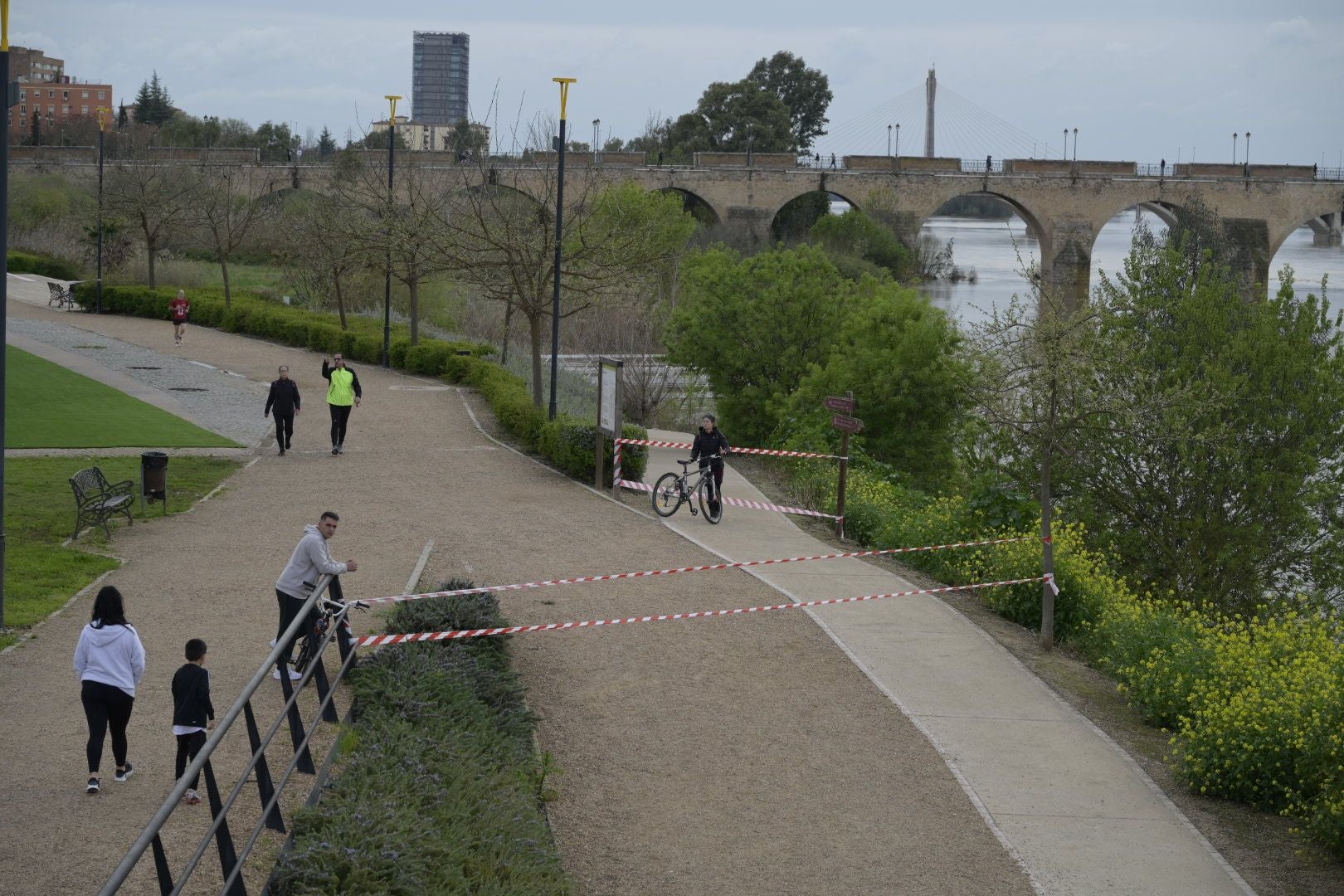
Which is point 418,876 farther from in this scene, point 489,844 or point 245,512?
point 245,512

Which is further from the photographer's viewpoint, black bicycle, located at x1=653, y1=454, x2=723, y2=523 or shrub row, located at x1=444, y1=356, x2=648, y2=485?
shrub row, located at x1=444, y1=356, x2=648, y2=485

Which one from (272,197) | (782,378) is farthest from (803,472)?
(272,197)

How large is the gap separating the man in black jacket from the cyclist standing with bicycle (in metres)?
6.53

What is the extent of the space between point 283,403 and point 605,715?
11608mm

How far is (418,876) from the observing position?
6375 millimetres

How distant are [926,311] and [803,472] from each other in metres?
4.91

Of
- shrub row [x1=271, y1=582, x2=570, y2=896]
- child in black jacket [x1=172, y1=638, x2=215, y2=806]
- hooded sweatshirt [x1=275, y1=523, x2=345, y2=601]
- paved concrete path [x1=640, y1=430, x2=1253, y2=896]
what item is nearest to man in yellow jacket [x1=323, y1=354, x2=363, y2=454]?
paved concrete path [x1=640, y1=430, x2=1253, y2=896]

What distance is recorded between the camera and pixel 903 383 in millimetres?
23656

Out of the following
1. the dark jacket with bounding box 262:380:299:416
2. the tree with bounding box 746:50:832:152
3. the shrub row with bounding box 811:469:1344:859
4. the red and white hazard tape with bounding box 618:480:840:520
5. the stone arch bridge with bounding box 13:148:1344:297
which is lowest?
the shrub row with bounding box 811:469:1344:859

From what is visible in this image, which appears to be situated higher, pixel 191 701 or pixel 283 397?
pixel 283 397

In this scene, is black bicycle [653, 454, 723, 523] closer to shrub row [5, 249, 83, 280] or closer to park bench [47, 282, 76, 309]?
park bench [47, 282, 76, 309]

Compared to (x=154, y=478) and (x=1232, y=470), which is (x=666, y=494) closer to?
(x=154, y=478)

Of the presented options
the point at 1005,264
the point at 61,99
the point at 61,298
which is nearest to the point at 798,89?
the point at 1005,264

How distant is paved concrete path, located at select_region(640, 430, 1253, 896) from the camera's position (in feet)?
27.1
